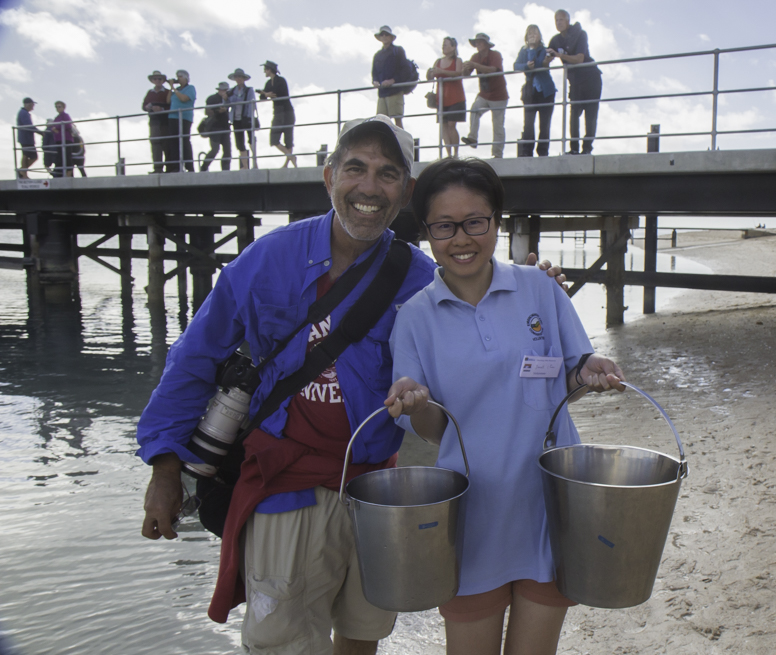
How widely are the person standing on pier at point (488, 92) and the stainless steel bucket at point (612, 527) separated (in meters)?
7.49

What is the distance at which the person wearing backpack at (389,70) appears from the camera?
31.3ft

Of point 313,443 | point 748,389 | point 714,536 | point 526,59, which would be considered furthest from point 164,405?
point 526,59

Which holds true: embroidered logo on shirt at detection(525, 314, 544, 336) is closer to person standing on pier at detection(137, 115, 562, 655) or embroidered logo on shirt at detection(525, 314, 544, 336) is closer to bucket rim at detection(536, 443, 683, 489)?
bucket rim at detection(536, 443, 683, 489)

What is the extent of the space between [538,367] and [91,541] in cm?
373

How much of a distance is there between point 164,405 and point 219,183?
33.0 feet

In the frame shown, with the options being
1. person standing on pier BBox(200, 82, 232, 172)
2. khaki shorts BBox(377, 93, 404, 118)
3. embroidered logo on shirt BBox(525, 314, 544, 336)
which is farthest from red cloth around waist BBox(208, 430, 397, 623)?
person standing on pier BBox(200, 82, 232, 172)

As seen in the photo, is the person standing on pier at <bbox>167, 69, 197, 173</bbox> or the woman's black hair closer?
the woman's black hair

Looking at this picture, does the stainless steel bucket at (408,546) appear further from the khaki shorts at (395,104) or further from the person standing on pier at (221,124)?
the person standing on pier at (221,124)

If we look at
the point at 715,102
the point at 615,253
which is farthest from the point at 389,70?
the point at 615,253

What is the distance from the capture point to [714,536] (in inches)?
147

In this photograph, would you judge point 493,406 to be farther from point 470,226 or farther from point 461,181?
point 461,181

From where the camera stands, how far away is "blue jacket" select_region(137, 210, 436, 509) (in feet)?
7.34

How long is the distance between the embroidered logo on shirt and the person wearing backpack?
8.02 m

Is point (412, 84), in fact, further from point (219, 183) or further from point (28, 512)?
point (28, 512)
